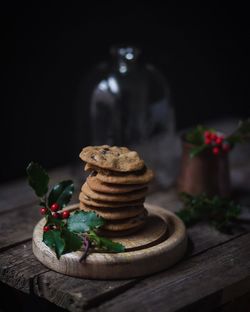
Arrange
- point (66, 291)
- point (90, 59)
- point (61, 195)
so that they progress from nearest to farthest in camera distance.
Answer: point (66, 291) → point (61, 195) → point (90, 59)

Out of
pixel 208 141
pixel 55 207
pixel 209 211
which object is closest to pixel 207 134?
pixel 208 141

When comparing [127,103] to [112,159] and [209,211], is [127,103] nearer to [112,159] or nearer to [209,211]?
[209,211]

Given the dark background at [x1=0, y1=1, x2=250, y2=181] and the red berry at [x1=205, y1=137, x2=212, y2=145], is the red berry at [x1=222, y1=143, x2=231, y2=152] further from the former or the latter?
the dark background at [x1=0, y1=1, x2=250, y2=181]

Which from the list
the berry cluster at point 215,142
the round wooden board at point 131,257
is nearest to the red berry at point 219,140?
the berry cluster at point 215,142

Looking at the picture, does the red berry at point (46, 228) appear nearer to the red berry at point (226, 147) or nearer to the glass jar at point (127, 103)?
the red berry at point (226, 147)

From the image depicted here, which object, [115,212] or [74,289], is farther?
[115,212]

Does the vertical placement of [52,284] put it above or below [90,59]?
below

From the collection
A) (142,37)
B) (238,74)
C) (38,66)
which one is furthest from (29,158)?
(238,74)

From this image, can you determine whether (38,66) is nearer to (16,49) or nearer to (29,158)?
(16,49)
